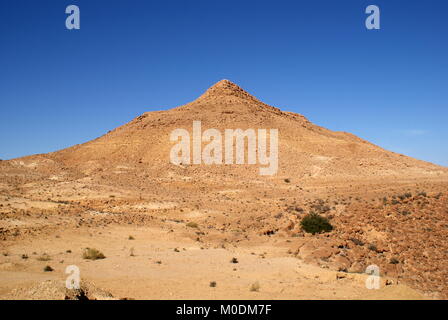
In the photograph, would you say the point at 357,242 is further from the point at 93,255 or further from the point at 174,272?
the point at 93,255

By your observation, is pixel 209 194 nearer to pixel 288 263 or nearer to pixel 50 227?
pixel 50 227

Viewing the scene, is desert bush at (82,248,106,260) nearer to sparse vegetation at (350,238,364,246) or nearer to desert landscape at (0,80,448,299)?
desert landscape at (0,80,448,299)

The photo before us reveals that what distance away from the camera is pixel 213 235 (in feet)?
61.3

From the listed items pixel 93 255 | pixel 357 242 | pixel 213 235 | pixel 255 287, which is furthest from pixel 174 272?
pixel 357 242

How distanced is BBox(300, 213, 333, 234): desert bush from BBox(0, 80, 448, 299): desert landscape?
0.91 ft

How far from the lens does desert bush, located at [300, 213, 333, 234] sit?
17281mm

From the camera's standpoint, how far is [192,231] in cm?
1927

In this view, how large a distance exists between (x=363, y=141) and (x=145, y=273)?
56909 millimetres

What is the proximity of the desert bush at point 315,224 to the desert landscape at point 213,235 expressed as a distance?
28 centimetres

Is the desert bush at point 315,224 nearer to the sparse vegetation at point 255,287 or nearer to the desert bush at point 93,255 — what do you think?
the sparse vegetation at point 255,287

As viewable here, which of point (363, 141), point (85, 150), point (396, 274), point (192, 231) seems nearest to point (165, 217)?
point (192, 231)

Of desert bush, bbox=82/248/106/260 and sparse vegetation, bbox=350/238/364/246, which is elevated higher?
sparse vegetation, bbox=350/238/364/246

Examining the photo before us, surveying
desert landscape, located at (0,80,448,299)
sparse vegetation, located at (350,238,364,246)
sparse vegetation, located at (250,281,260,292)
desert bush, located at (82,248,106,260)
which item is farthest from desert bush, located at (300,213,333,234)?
desert bush, located at (82,248,106,260)

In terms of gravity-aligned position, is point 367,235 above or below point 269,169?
below
